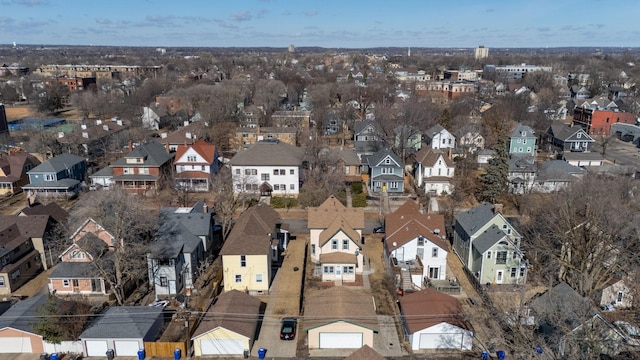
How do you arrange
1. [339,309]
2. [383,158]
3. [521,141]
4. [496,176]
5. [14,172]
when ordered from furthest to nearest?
[521,141] → [383,158] → [14,172] → [496,176] → [339,309]

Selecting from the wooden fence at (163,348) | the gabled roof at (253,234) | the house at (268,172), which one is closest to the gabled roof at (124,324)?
the wooden fence at (163,348)

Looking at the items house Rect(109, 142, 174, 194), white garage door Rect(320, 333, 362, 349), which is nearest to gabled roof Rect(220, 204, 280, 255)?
white garage door Rect(320, 333, 362, 349)

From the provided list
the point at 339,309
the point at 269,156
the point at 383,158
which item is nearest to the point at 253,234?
the point at 339,309

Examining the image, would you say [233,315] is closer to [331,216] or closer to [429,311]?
[429,311]

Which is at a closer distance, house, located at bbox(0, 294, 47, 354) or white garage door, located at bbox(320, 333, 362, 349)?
house, located at bbox(0, 294, 47, 354)

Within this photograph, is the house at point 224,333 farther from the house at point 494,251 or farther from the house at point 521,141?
the house at point 521,141

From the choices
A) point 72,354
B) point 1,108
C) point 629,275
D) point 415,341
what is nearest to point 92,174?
point 72,354

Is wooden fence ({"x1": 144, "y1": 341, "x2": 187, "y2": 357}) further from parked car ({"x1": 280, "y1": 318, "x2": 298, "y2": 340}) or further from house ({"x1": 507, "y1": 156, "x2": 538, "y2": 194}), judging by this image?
house ({"x1": 507, "y1": 156, "x2": 538, "y2": 194})

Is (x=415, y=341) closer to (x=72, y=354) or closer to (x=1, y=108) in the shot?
(x=72, y=354)
